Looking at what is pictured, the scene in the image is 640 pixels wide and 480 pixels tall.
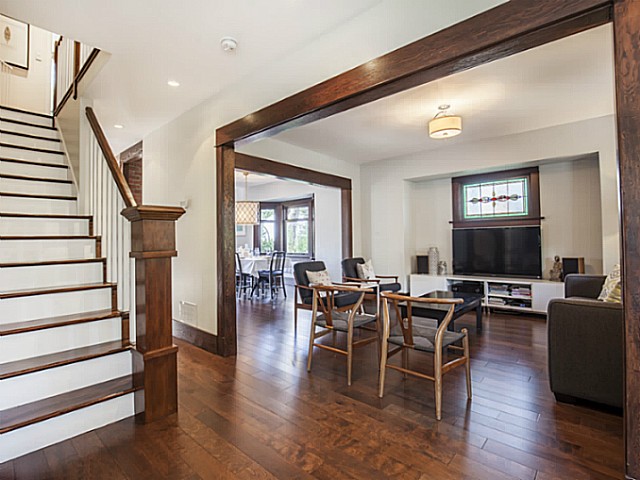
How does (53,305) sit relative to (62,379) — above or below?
above

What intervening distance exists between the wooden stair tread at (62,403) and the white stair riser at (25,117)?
156 inches

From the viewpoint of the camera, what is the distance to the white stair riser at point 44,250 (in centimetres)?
263

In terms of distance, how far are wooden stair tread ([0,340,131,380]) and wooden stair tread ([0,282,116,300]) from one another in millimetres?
430

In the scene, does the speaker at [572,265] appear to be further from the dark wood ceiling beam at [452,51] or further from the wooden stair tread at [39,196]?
the wooden stair tread at [39,196]

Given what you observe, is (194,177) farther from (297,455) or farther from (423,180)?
(423,180)

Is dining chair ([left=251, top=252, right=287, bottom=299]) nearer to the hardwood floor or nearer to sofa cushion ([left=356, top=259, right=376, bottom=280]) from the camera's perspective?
sofa cushion ([left=356, top=259, right=376, bottom=280])

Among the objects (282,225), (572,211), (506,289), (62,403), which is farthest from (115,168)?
(282,225)

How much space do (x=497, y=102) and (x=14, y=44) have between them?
22.3 ft

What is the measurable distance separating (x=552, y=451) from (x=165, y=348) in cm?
239

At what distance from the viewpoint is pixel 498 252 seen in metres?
5.48

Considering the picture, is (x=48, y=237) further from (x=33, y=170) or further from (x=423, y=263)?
(x=423, y=263)

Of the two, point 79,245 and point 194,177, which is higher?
point 194,177

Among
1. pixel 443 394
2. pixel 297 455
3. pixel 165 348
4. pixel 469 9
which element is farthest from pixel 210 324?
pixel 469 9

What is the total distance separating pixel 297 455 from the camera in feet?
5.87
